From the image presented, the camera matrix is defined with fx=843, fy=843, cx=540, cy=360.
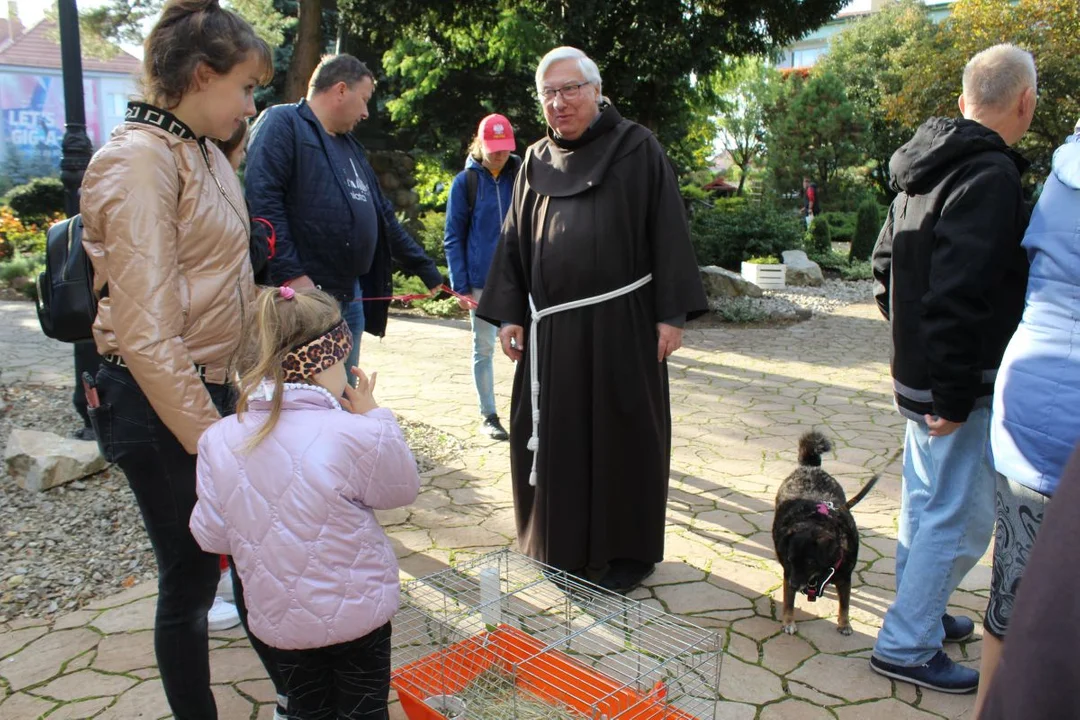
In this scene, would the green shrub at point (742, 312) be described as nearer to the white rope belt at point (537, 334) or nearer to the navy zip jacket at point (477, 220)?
the navy zip jacket at point (477, 220)

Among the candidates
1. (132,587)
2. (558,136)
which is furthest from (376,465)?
(132,587)

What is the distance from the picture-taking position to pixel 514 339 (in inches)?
153

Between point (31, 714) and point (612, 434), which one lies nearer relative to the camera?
point (31, 714)

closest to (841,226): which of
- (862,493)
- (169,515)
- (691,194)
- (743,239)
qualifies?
(691,194)

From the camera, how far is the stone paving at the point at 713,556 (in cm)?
295

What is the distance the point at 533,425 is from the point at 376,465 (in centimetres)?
181

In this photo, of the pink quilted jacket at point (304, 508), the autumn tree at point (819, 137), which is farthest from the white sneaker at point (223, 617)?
the autumn tree at point (819, 137)

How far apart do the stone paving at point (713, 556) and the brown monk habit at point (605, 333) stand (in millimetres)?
430

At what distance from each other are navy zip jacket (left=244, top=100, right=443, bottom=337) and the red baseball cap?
65.8 inches

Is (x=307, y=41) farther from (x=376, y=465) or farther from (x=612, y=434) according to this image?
(x=376, y=465)

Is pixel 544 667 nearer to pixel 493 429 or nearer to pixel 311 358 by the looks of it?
pixel 311 358

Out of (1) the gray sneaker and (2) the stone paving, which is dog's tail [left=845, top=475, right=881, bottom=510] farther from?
(1) the gray sneaker

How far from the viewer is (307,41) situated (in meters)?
12.4

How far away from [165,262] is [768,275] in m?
12.9
